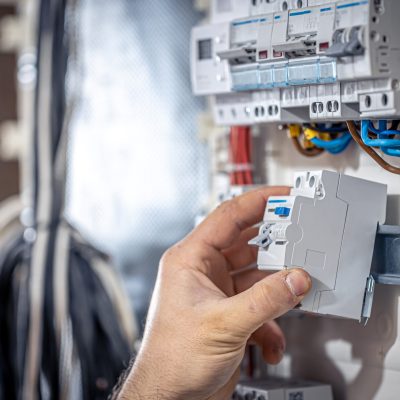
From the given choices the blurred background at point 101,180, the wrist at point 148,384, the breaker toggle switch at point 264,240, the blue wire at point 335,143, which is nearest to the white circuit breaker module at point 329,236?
the breaker toggle switch at point 264,240

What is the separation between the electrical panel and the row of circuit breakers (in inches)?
16.5

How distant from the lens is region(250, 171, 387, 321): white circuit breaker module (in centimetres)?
115

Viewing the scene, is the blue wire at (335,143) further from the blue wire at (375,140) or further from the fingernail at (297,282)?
the fingernail at (297,282)

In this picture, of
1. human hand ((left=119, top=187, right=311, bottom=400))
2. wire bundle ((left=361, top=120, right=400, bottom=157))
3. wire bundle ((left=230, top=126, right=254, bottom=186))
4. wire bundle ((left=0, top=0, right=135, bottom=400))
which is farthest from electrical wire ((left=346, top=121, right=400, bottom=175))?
wire bundle ((left=0, top=0, right=135, bottom=400))

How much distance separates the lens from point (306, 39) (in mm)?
1149

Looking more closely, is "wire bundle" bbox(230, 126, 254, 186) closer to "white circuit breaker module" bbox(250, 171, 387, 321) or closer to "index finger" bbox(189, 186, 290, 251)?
"index finger" bbox(189, 186, 290, 251)

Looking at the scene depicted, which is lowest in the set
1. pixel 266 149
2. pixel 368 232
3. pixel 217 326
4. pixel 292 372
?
pixel 292 372

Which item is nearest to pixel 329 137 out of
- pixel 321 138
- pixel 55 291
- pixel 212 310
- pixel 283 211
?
pixel 321 138

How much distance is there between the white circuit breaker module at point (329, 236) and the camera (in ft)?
3.77

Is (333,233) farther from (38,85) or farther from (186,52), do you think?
(38,85)

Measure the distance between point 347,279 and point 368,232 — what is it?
8cm

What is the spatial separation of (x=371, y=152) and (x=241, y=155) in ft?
1.25

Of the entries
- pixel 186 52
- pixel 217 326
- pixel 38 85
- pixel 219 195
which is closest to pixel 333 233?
pixel 217 326

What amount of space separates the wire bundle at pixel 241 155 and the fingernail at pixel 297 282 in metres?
0.47
